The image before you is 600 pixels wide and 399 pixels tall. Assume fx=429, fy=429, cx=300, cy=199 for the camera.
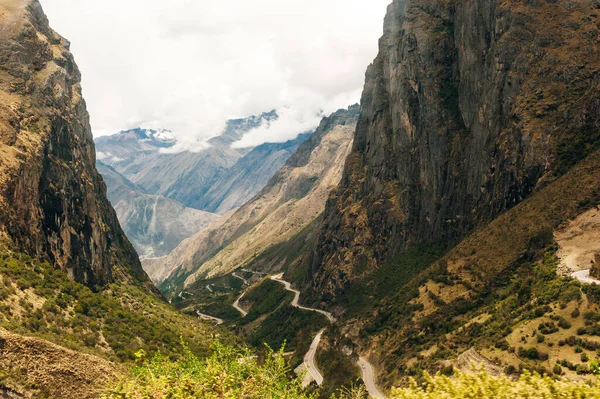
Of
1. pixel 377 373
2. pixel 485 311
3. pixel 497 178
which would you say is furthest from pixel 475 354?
pixel 497 178

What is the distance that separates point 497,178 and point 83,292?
120 m

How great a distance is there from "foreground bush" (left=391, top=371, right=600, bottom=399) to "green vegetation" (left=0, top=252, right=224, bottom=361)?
131 feet

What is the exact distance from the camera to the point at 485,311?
9838 cm

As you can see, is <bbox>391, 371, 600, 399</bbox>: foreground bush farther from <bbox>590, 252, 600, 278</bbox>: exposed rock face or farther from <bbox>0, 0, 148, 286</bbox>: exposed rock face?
<bbox>0, 0, 148, 286</bbox>: exposed rock face

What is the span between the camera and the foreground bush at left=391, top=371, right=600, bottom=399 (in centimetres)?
1955

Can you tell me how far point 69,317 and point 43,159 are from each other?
47.5m

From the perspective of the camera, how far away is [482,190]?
470 ft

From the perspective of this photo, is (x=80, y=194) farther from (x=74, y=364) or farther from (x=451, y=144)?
(x=451, y=144)

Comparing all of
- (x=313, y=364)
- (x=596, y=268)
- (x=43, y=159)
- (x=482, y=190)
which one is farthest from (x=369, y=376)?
(x=43, y=159)

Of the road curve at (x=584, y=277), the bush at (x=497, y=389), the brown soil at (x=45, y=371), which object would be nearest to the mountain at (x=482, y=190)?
the road curve at (x=584, y=277)

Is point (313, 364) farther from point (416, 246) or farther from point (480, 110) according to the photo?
point (480, 110)

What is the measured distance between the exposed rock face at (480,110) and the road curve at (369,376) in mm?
59844

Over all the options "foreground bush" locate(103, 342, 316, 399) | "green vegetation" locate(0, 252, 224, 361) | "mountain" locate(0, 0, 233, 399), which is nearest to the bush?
"foreground bush" locate(103, 342, 316, 399)

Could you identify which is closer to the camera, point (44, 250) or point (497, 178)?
point (44, 250)
